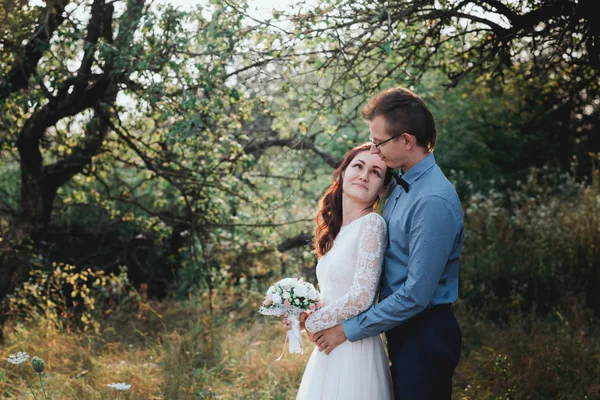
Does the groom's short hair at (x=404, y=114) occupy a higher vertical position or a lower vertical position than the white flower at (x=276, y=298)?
higher

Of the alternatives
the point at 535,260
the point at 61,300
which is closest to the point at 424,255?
the point at 61,300

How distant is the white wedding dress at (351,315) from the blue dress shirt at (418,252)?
0.23 ft

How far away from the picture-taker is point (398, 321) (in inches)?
102

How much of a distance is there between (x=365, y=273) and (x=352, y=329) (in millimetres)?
271

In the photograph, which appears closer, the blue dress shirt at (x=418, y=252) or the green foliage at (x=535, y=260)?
the blue dress shirt at (x=418, y=252)

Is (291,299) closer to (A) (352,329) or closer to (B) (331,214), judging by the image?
(A) (352,329)

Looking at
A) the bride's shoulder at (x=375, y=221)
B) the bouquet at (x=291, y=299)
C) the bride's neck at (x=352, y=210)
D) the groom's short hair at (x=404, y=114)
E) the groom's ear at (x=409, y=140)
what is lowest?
the bouquet at (x=291, y=299)

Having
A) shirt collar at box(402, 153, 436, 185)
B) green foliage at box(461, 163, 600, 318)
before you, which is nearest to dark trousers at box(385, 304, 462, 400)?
shirt collar at box(402, 153, 436, 185)

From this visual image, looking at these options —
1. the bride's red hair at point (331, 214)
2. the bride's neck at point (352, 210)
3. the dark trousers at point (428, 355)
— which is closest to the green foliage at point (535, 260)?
the bride's red hair at point (331, 214)

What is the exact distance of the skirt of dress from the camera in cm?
283

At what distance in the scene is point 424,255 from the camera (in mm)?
2479

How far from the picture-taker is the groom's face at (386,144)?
2730 millimetres

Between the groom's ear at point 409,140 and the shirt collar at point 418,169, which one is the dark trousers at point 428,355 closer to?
the shirt collar at point 418,169

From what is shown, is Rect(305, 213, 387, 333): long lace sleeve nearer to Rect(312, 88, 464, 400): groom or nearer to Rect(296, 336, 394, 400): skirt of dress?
Rect(312, 88, 464, 400): groom
